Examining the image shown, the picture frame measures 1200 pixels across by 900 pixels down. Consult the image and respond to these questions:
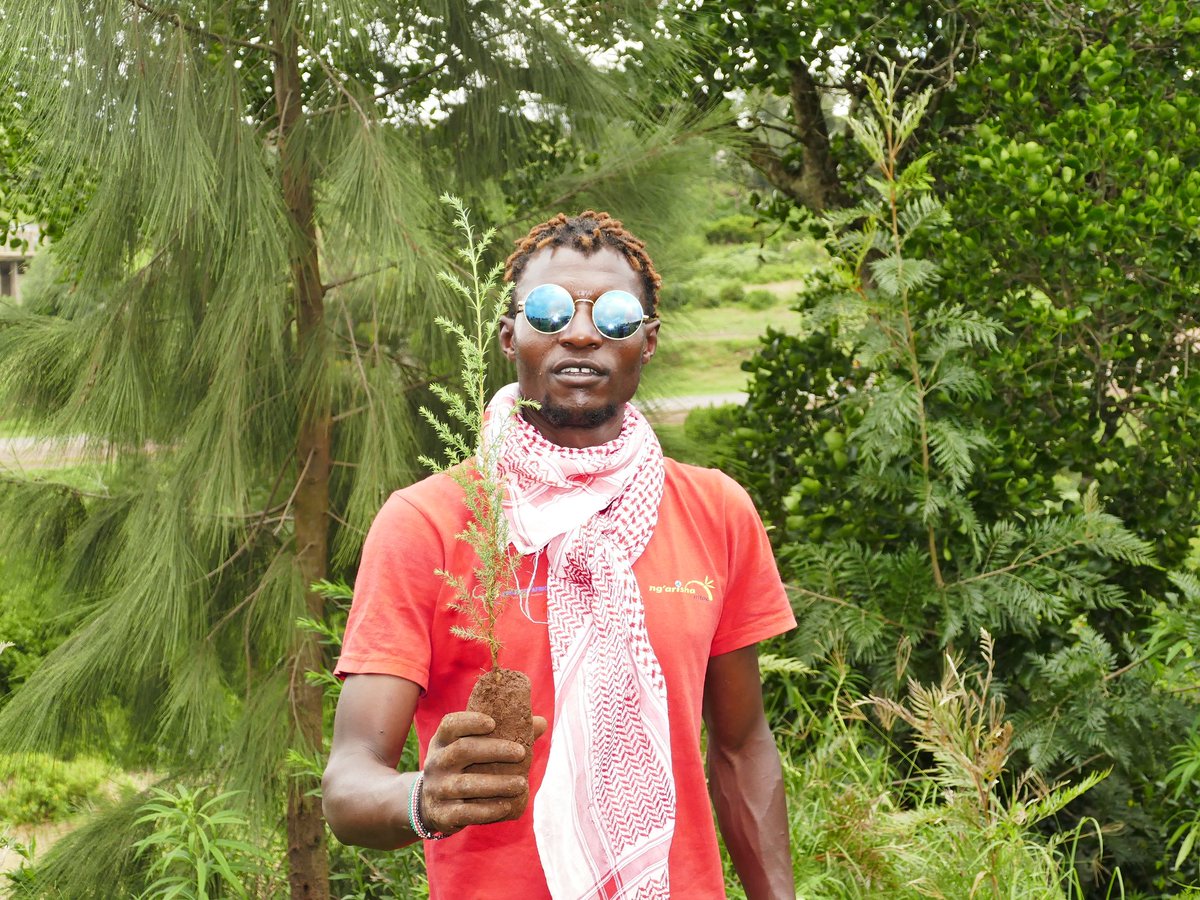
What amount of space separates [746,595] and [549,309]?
50 cm

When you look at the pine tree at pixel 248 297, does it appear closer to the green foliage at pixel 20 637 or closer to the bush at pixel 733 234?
the green foliage at pixel 20 637

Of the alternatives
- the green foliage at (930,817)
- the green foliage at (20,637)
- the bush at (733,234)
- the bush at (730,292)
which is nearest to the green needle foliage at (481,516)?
the green foliage at (930,817)

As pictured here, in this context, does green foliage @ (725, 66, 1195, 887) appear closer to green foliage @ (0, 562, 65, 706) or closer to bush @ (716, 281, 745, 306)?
green foliage @ (0, 562, 65, 706)

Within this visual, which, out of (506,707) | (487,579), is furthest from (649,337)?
(506,707)

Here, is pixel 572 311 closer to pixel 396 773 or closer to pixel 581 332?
pixel 581 332

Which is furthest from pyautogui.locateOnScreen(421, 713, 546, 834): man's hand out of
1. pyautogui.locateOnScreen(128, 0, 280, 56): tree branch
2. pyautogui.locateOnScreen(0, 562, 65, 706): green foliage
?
pyautogui.locateOnScreen(0, 562, 65, 706): green foliage

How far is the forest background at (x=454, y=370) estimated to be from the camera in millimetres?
3131

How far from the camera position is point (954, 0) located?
4.04m

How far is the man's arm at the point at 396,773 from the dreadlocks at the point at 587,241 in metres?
0.65

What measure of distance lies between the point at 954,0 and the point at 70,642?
347 cm

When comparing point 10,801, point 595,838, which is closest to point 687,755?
point 595,838

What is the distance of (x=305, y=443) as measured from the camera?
3598 millimetres

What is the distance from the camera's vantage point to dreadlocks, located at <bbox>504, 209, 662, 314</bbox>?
5.77ft

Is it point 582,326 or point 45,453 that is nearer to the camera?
point 582,326
